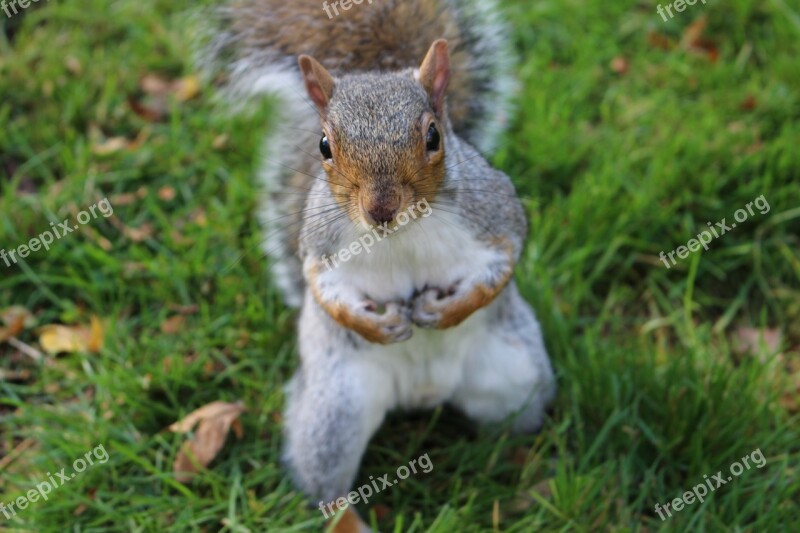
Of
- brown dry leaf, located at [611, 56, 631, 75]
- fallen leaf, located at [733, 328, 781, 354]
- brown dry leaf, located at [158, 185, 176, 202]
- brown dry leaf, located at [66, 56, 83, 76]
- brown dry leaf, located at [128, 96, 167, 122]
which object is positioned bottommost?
fallen leaf, located at [733, 328, 781, 354]

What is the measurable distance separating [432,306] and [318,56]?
54cm

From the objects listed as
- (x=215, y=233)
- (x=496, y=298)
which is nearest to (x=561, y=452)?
(x=496, y=298)

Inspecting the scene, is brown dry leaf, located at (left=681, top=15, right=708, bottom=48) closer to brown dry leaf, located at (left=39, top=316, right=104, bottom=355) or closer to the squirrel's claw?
the squirrel's claw

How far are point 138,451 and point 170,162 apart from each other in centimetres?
84

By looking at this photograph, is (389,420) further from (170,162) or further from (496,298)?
(170,162)

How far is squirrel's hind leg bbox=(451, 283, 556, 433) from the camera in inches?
71.3

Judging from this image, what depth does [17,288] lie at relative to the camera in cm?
229

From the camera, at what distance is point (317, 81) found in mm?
1541

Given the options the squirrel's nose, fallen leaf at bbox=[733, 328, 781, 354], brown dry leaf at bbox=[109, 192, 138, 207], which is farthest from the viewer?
brown dry leaf at bbox=[109, 192, 138, 207]

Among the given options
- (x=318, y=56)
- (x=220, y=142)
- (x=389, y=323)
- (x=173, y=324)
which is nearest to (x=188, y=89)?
(x=220, y=142)

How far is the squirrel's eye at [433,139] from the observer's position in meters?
A: 1.48

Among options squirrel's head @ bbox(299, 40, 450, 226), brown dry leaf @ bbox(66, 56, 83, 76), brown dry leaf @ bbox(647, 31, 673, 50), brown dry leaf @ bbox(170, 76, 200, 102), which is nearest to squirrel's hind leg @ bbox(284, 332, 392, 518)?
squirrel's head @ bbox(299, 40, 450, 226)

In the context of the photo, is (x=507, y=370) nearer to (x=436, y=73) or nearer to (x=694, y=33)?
(x=436, y=73)

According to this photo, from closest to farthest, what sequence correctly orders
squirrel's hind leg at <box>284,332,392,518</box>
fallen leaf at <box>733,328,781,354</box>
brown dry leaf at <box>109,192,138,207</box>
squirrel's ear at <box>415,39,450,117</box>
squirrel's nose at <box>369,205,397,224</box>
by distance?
squirrel's nose at <box>369,205,397,224</box> → squirrel's ear at <box>415,39,450,117</box> → squirrel's hind leg at <box>284,332,392,518</box> → fallen leaf at <box>733,328,781,354</box> → brown dry leaf at <box>109,192,138,207</box>
